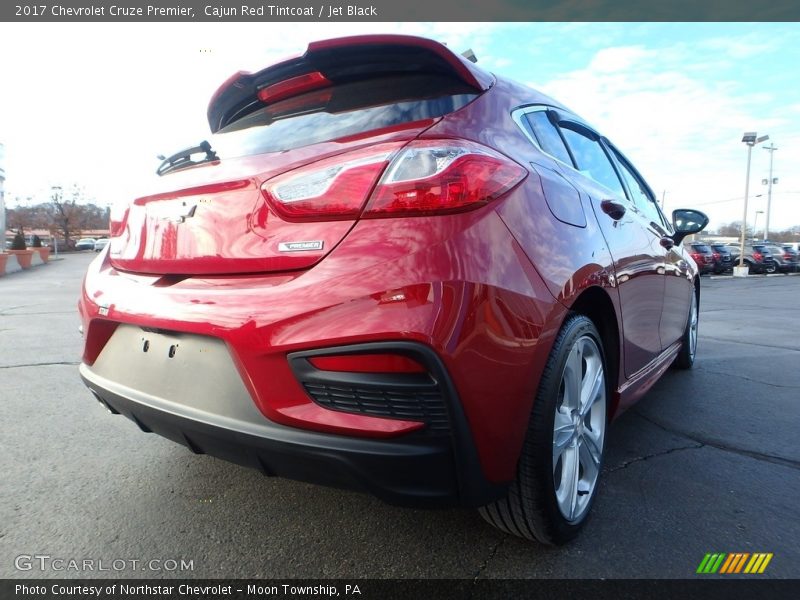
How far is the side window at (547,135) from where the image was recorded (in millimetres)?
2096

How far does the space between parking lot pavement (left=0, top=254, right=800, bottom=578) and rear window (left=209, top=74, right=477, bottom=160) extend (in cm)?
134

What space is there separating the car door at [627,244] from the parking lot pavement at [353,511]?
561 mm

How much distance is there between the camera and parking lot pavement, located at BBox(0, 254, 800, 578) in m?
1.81

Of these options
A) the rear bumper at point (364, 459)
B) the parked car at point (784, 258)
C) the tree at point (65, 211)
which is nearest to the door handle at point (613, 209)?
the rear bumper at point (364, 459)

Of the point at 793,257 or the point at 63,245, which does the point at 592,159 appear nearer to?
the point at 793,257

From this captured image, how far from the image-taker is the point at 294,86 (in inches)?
78.9

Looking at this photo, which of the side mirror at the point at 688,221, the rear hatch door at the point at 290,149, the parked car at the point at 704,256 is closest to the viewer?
the rear hatch door at the point at 290,149

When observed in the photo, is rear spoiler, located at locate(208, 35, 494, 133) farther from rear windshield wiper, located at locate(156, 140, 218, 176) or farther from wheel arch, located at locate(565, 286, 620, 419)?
wheel arch, located at locate(565, 286, 620, 419)

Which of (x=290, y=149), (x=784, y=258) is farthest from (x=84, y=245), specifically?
(x=290, y=149)

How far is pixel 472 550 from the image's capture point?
6.11 feet

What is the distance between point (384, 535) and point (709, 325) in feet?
23.4

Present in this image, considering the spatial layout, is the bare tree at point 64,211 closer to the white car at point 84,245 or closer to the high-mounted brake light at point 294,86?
the white car at point 84,245

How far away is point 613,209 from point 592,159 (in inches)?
15.1

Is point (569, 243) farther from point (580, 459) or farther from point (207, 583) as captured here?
point (207, 583)
